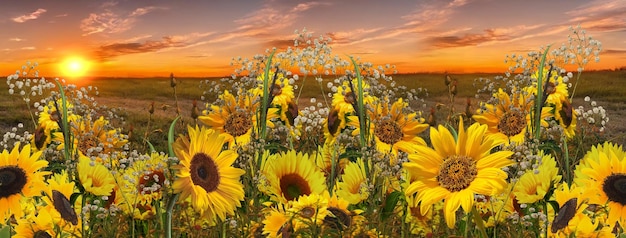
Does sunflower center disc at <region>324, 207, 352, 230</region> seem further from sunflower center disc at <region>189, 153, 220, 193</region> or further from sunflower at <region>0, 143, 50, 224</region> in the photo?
sunflower at <region>0, 143, 50, 224</region>

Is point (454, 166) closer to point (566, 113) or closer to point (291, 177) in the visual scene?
point (291, 177)

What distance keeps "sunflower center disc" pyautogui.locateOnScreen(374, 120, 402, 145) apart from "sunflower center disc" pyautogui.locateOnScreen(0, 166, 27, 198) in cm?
169

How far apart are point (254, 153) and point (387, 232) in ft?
2.04

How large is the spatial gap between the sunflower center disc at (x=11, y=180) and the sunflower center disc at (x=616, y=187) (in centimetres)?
227

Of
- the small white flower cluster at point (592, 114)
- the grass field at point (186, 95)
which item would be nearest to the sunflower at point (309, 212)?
the small white flower cluster at point (592, 114)

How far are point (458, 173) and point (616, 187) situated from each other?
0.77 metres

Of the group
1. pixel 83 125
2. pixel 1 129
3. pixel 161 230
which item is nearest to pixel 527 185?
pixel 161 230

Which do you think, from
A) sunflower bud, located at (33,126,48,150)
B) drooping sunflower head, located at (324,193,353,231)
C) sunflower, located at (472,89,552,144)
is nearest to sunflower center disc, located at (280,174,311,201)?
drooping sunflower head, located at (324,193,353,231)

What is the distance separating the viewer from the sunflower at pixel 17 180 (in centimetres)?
301

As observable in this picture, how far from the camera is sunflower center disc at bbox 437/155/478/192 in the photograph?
237cm

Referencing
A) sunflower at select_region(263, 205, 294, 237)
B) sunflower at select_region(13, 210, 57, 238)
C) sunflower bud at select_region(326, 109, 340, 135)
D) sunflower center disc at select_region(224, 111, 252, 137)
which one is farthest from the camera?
sunflower bud at select_region(326, 109, 340, 135)

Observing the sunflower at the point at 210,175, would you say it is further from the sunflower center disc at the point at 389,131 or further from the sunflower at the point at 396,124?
the sunflower center disc at the point at 389,131

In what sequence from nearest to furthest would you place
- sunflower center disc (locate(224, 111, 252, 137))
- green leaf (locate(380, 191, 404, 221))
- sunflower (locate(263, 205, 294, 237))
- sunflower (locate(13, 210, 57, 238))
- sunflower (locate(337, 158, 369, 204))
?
1. sunflower (locate(263, 205, 294, 237))
2. sunflower (locate(13, 210, 57, 238))
3. green leaf (locate(380, 191, 404, 221))
4. sunflower (locate(337, 158, 369, 204))
5. sunflower center disc (locate(224, 111, 252, 137))

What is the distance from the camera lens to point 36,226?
3.00 meters
